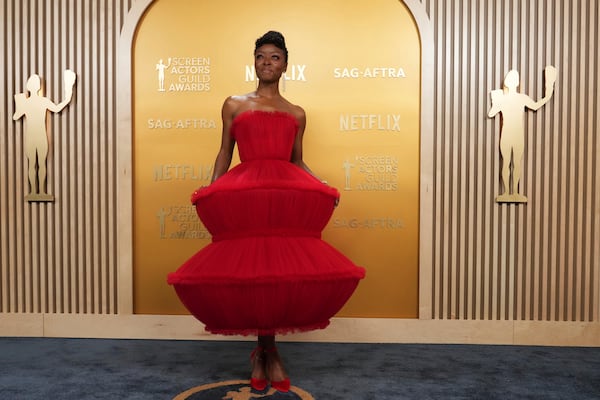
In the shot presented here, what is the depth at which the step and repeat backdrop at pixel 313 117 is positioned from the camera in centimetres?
346

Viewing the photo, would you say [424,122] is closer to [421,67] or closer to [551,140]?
[421,67]

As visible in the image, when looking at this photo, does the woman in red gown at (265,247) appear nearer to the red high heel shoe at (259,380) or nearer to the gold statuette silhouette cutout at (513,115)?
the red high heel shoe at (259,380)

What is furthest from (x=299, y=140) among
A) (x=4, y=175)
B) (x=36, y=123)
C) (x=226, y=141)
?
(x=4, y=175)

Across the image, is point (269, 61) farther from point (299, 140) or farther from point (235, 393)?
point (235, 393)

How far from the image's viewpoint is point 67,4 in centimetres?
351

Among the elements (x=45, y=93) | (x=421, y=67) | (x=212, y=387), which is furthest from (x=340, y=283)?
(x=45, y=93)

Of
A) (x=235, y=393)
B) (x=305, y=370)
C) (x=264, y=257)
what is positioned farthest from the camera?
(x=305, y=370)

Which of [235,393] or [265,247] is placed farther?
[235,393]

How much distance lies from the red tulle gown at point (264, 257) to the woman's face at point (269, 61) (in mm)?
209

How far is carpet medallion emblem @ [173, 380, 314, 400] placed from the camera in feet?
7.79

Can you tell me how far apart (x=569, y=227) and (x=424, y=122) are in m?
1.16

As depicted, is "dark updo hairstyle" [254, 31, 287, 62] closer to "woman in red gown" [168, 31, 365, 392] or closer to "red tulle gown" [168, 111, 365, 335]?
"woman in red gown" [168, 31, 365, 392]

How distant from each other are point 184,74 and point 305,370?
80.5 inches

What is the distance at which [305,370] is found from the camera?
2.81 metres
